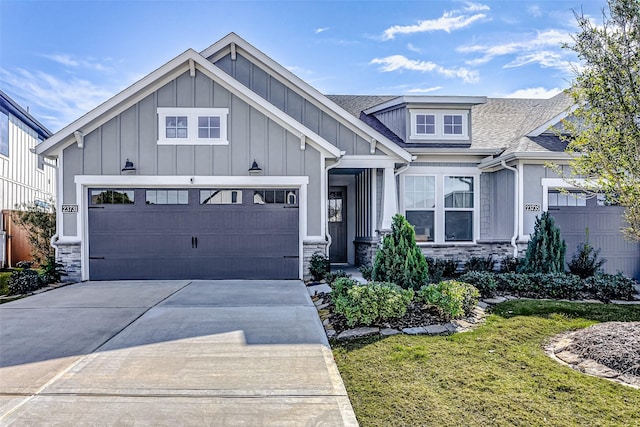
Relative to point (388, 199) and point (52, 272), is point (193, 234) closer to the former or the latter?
point (52, 272)

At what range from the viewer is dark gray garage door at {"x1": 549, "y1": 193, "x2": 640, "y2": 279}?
33.9 ft

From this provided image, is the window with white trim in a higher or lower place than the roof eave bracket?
lower

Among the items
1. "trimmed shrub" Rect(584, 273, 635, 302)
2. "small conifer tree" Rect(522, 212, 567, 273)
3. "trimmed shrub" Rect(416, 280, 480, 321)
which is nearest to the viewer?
"trimmed shrub" Rect(416, 280, 480, 321)

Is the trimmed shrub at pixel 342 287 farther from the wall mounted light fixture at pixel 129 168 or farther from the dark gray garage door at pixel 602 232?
the dark gray garage door at pixel 602 232

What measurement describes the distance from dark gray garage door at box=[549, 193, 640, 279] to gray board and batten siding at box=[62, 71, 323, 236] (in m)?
6.11

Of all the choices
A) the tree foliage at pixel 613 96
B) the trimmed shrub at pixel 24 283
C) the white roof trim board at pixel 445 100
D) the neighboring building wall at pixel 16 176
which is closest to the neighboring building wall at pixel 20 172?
the neighboring building wall at pixel 16 176

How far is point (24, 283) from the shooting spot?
8555 mm

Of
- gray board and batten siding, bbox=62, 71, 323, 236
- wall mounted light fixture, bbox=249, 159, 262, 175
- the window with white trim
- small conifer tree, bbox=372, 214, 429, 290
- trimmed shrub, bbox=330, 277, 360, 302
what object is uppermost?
gray board and batten siding, bbox=62, 71, 323, 236

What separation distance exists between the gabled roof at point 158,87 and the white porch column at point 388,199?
155cm

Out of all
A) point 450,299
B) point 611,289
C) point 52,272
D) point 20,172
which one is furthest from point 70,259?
point 611,289

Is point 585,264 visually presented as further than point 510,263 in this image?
No

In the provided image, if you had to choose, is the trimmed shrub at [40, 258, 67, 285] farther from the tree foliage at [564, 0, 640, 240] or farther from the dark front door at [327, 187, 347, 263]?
the tree foliage at [564, 0, 640, 240]

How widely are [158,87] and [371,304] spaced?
721 centimetres

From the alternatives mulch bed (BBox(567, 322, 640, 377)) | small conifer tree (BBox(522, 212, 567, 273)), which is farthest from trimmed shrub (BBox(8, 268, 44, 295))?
small conifer tree (BBox(522, 212, 567, 273))
